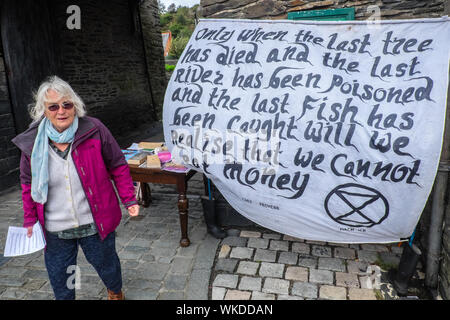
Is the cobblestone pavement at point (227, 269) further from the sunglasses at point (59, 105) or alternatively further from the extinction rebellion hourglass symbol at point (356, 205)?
the sunglasses at point (59, 105)

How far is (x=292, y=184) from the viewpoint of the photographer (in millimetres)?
2805

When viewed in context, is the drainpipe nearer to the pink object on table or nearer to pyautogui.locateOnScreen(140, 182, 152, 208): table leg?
the pink object on table

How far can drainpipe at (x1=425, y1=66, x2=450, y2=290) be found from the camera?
2.71 m

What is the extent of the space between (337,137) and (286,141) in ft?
1.32

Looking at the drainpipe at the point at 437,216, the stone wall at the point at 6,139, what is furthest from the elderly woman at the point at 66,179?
the stone wall at the point at 6,139

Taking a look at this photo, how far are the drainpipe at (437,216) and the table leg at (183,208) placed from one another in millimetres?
2344

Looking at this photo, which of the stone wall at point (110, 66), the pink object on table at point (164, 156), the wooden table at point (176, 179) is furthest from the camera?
the stone wall at point (110, 66)

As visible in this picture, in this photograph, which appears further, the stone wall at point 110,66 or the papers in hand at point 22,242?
the stone wall at point 110,66

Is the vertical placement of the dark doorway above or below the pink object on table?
above

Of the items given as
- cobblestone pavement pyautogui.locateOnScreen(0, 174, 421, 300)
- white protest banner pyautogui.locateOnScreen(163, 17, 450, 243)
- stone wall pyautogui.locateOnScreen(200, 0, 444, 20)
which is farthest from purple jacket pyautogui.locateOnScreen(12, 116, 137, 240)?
stone wall pyautogui.locateOnScreen(200, 0, 444, 20)

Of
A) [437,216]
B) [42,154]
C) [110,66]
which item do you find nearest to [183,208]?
[42,154]

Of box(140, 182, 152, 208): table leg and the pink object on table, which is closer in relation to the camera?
the pink object on table

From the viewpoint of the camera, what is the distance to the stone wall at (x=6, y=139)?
18.8 ft

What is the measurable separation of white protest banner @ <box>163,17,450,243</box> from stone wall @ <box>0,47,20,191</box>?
13.4 feet
